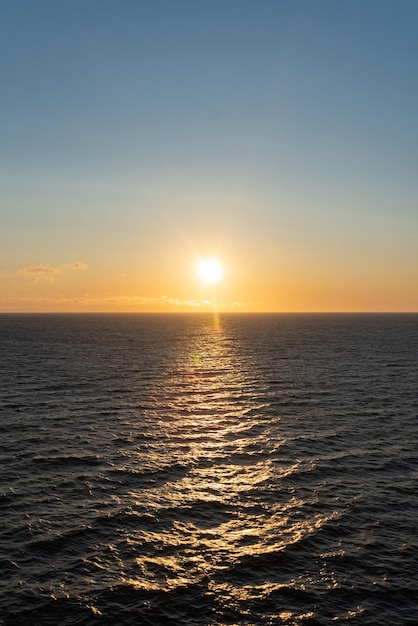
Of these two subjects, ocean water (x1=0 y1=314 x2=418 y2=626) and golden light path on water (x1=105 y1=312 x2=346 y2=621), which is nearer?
ocean water (x1=0 y1=314 x2=418 y2=626)

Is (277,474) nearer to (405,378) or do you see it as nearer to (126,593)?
(126,593)

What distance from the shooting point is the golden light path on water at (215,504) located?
86.8 ft

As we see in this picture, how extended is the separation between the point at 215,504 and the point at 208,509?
3.27ft

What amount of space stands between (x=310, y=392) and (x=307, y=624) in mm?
56124

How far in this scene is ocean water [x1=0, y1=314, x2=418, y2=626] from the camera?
24328mm

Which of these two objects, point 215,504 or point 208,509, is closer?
point 208,509

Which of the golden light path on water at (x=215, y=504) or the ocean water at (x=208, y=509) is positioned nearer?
the ocean water at (x=208, y=509)

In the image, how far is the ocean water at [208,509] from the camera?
24.3 metres

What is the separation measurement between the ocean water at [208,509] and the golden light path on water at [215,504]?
0.42ft

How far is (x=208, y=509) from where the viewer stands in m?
34.4

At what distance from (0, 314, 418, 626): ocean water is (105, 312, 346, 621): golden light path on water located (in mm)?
129

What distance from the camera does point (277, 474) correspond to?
41.2m

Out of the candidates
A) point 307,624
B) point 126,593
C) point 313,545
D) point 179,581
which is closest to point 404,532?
point 313,545

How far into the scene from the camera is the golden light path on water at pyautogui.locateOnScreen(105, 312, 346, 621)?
2647 centimetres
